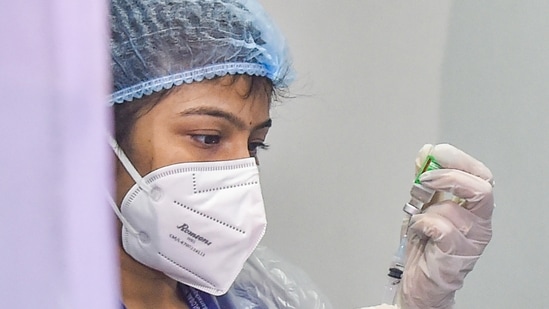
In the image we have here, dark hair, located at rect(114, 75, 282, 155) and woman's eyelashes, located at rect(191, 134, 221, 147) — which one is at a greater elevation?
dark hair, located at rect(114, 75, 282, 155)

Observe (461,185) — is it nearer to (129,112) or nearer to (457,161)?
(457,161)

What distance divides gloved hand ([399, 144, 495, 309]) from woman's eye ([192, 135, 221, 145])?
314 millimetres

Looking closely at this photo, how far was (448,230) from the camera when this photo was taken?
97 cm

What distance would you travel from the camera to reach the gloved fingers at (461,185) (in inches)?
37.7

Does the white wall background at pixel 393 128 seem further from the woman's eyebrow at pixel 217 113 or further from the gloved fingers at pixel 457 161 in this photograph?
the woman's eyebrow at pixel 217 113

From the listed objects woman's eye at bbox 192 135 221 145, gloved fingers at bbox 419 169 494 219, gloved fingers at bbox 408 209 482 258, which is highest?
woman's eye at bbox 192 135 221 145

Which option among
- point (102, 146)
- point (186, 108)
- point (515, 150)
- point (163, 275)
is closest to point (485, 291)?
point (515, 150)

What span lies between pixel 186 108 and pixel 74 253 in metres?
0.54

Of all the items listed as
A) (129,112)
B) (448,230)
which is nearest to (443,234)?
(448,230)

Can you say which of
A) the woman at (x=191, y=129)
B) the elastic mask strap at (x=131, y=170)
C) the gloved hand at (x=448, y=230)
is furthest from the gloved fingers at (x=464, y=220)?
the elastic mask strap at (x=131, y=170)

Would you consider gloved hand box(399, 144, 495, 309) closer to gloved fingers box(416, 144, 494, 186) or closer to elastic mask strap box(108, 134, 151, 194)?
gloved fingers box(416, 144, 494, 186)

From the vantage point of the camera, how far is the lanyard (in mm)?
1012

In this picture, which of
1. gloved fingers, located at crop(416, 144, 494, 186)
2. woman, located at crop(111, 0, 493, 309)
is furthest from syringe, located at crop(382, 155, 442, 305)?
woman, located at crop(111, 0, 493, 309)

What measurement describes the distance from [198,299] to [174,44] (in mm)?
403
